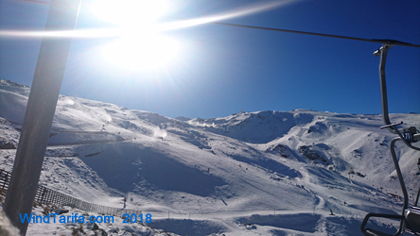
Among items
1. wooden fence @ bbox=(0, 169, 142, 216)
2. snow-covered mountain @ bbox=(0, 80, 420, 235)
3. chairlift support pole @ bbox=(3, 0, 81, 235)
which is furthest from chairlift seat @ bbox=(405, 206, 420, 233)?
snow-covered mountain @ bbox=(0, 80, 420, 235)

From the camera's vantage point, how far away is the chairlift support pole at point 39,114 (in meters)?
1.89

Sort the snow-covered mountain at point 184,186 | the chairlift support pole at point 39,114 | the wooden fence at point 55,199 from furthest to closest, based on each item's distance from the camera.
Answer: the snow-covered mountain at point 184,186 → the wooden fence at point 55,199 → the chairlift support pole at point 39,114

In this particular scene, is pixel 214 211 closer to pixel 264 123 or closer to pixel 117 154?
pixel 117 154

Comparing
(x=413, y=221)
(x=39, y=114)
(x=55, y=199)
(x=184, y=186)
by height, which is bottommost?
(x=184, y=186)

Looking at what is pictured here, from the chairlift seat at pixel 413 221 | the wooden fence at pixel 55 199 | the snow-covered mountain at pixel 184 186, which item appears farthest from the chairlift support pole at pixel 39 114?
the snow-covered mountain at pixel 184 186

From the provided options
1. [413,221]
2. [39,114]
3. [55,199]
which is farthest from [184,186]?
[39,114]

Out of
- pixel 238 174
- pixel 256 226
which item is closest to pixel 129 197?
pixel 256 226

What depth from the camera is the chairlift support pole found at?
189cm

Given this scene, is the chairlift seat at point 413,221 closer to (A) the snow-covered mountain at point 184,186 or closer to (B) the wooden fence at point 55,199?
(B) the wooden fence at point 55,199

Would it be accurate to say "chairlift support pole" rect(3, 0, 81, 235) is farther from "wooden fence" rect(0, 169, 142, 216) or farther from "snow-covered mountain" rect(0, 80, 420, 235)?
"snow-covered mountain" rect(0, 80, 420, 235)

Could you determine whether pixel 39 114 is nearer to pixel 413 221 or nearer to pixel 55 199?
pixel 413 221

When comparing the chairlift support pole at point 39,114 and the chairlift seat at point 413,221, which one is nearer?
the chairlift support pole at point 39,114

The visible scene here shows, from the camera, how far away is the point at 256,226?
76.8ft

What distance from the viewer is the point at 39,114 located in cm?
193
